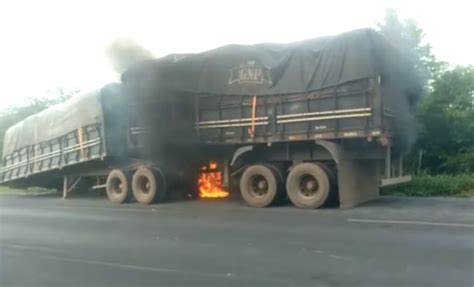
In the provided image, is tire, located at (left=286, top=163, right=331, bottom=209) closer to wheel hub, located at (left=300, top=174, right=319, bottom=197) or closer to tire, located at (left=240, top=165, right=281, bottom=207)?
wheel hub, located at (left=300, top=174, right=319, bottom=197)

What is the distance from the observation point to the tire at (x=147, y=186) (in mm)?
14898

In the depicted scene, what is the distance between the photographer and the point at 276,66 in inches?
502

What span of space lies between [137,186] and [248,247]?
826 cm

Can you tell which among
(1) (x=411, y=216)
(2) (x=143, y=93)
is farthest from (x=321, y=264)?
(2) (x=143, y=93)

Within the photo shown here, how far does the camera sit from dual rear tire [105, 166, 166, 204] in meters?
14.9

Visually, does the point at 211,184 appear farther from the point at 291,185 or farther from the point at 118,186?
the point at 291,185

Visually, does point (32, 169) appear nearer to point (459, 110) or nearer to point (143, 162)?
point (143, 162)

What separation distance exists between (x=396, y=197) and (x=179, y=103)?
5.99m

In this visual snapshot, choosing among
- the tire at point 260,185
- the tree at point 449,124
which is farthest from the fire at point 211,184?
the tree at point 449,124

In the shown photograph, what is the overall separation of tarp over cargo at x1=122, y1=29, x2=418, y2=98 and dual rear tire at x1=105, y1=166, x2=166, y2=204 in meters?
2.47

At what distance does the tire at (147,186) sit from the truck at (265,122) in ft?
0.10

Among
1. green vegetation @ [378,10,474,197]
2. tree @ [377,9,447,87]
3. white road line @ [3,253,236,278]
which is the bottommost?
white road line @ [3,253,236,278]

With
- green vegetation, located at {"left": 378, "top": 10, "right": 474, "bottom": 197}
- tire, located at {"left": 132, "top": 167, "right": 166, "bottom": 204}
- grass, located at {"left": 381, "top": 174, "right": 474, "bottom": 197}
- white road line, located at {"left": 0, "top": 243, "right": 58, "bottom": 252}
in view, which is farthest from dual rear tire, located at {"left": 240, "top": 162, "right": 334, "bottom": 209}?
white road line, located at {"left": 0, "top": 243, "right": 58, "bottom": 252}


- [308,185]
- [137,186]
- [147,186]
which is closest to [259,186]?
[308,185]
